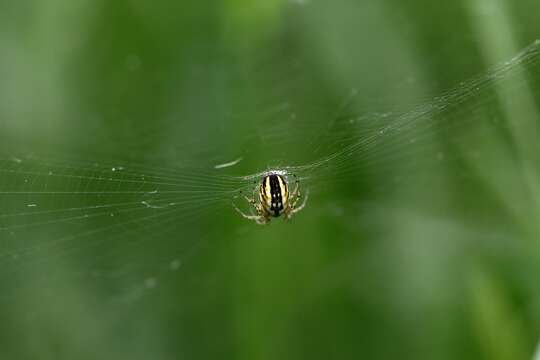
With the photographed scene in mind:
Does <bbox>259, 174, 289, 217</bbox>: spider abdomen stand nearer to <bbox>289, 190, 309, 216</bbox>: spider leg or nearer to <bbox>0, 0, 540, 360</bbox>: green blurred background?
<bbox>289, 190, 309, 216</bbox>: spider leg

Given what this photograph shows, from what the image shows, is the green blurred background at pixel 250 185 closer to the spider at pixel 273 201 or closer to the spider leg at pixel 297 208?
the spider leg at pixel 297 208

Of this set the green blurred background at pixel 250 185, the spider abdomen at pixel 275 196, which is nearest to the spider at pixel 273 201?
the spider abdomen at pixel 275 196

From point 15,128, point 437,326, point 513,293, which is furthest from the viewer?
point 15,128

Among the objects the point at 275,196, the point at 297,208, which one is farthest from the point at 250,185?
the point at 297,208

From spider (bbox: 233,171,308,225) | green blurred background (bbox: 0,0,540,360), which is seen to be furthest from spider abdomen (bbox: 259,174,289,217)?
green blurred background (bbox: 0,0,540,360)

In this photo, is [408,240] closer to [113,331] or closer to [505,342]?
[505,342]

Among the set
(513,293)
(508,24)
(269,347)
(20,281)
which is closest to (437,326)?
(513,293)
